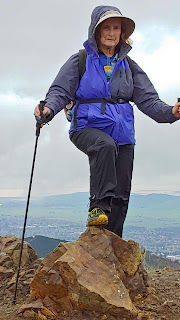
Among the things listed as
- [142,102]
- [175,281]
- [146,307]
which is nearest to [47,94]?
[142,102]

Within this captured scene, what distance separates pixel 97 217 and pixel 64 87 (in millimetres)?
1788

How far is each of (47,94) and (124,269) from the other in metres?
2.56

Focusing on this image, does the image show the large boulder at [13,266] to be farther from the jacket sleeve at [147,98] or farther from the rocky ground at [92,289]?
the jacket sleeve at [147,98]

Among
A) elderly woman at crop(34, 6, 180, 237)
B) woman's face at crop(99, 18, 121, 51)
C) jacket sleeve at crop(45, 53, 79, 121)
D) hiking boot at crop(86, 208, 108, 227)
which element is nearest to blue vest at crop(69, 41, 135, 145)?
elderly woman at crop(34, 6, 180, 237)

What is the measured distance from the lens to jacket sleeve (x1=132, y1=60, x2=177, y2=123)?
6.80 meters

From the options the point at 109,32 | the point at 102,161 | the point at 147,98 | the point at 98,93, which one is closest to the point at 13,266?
the point at 102,161

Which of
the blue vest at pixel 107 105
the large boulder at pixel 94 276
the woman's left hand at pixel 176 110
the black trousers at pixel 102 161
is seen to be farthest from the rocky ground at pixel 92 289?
the woman's left hand at pixel 176 110

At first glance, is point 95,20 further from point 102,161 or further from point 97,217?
point 97,217

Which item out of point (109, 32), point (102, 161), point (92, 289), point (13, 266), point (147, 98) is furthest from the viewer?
point (13, 266)

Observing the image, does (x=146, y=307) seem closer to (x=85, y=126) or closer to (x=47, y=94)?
(x=85, y=126)

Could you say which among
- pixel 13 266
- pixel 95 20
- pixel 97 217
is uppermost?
pixel 95 20

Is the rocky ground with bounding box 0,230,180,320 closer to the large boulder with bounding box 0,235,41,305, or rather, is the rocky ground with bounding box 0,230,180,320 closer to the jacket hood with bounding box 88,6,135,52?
the large boulder with bounding box 0,235,41,305

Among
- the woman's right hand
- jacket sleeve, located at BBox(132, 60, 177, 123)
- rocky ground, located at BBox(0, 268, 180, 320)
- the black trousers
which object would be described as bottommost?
rocky ground, located at BBox(0, 268, 180, 320)

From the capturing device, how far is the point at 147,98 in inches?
273
